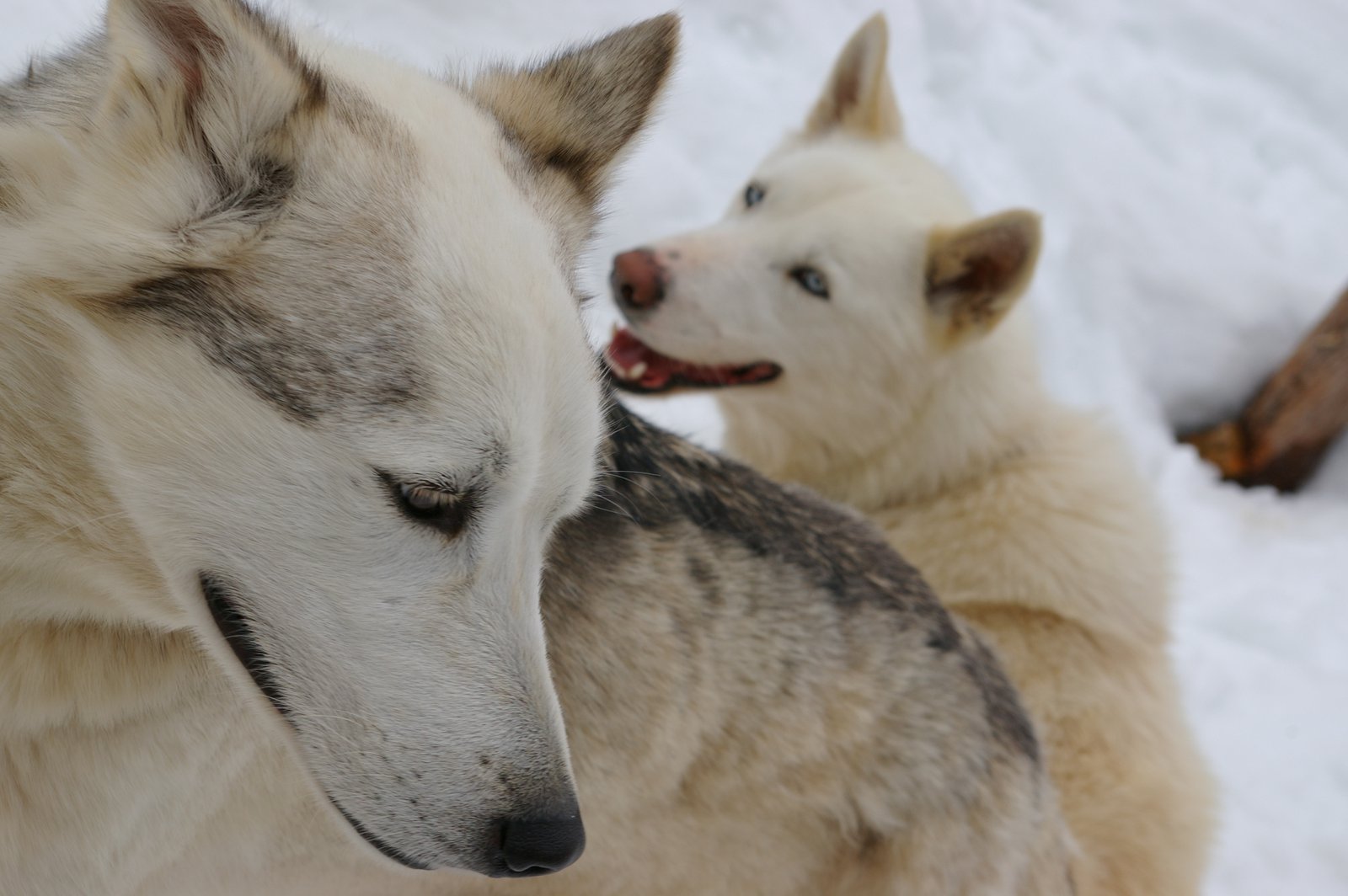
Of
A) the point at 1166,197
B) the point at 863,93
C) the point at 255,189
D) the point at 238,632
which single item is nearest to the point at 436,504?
the point at 238,632

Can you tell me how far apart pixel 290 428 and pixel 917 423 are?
105 inches

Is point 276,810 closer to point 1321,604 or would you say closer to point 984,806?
point 984,806

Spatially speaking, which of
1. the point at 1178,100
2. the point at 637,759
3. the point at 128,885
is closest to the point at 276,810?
the point at 128,885

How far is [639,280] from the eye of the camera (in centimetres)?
384

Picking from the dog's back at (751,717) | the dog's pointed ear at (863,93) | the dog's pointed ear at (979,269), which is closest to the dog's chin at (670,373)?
the dog's pointed ear at (979,269)

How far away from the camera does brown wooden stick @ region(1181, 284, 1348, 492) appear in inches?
225

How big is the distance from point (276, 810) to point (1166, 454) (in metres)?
4.80

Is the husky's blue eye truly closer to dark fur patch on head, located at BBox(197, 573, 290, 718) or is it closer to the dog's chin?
the dog's chin

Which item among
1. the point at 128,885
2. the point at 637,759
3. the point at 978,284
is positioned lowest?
the point at 128,885

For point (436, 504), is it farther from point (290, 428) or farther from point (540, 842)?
point (540, 842)

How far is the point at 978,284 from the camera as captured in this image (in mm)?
3768

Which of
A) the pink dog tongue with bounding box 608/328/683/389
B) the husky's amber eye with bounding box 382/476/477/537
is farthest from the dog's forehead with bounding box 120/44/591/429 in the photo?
the pink dog tongue with bounding box 608/328/683/389

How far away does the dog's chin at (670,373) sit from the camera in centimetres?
402

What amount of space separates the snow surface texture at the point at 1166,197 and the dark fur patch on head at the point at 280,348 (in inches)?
114
